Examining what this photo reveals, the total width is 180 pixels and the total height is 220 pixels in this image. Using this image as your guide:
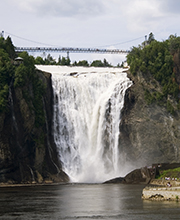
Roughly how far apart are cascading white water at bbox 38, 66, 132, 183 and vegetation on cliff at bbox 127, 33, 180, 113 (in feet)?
20.1

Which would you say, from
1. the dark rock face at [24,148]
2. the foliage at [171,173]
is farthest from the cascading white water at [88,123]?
the foliage at [171,173]

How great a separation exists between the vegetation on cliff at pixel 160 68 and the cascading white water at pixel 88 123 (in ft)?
20.1

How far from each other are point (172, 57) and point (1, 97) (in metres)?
48.2

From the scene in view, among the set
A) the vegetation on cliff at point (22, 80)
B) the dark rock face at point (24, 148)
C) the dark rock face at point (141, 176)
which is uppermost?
the vegetation on cliff at point (22, 80)

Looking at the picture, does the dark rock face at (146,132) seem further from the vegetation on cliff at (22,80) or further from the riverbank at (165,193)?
the riverbank at (165,193)

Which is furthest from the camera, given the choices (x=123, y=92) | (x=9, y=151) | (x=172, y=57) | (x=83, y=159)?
(x=172, y=57)

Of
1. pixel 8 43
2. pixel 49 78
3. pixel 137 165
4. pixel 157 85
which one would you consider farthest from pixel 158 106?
pixel 8 43

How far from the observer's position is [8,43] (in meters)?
119

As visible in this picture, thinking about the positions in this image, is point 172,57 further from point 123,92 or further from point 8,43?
point 8,43

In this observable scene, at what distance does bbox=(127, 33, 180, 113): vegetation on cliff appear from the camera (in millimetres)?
128500

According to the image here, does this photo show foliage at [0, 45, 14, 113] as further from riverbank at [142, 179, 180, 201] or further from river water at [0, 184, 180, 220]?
riverbank at [142, 179, 180, 201]

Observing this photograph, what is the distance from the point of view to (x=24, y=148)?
10538 cm

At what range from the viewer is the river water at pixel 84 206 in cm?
5478

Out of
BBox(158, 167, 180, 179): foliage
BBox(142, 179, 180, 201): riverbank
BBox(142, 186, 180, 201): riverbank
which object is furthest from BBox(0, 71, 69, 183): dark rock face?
BBox(142, 186, 180, 201): riverbank
